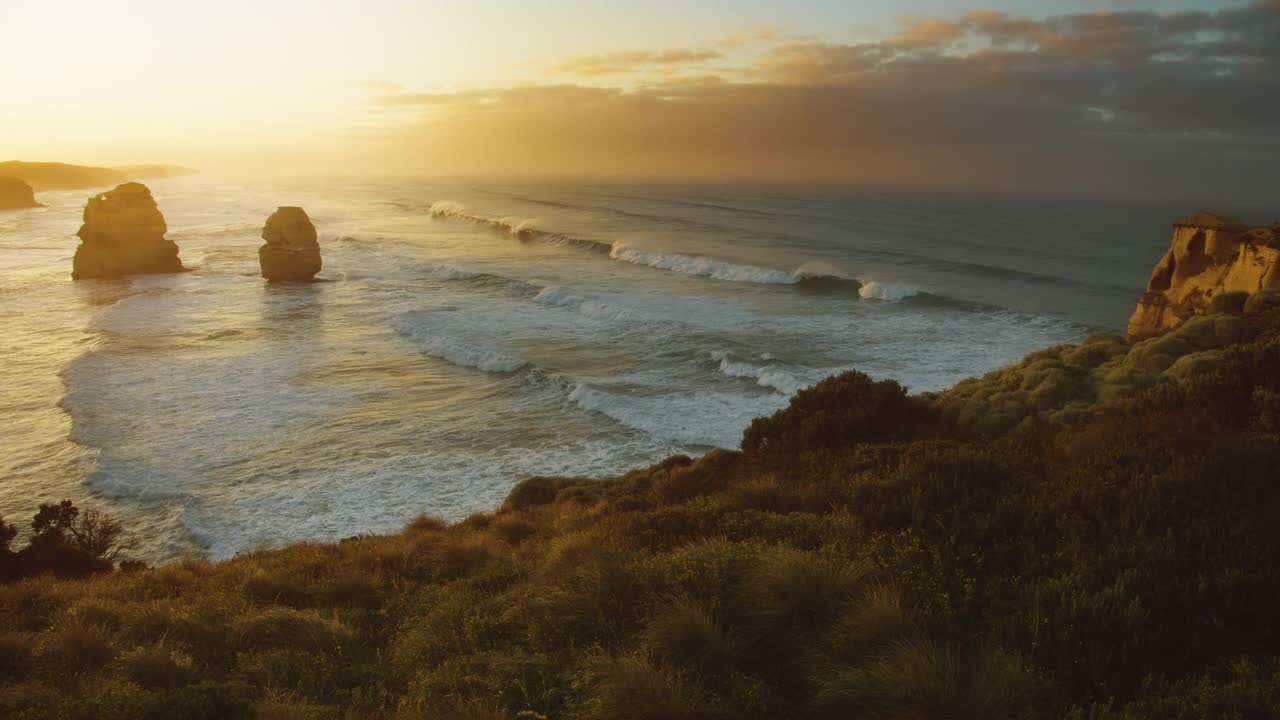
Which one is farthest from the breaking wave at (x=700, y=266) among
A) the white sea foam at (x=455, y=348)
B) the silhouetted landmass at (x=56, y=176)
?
the silhouetted landmass at (x=56, y=176)

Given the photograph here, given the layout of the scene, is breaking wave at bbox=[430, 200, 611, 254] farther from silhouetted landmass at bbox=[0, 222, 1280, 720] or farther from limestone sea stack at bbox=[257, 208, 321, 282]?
silhouetted landmass at bbox=[0, 222, 1280, 720]

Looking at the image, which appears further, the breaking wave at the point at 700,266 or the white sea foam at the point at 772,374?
the breaking wave at the point at 700,266

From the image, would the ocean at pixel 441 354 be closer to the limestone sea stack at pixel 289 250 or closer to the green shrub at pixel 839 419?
the limestone sea stack at pixel 289 250

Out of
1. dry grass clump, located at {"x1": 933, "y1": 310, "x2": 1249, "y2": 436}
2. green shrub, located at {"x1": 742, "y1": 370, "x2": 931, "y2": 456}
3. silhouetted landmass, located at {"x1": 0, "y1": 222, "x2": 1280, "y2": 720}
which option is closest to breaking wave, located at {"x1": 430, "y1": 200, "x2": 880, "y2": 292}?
dry grass clump, located at {"x1": 933, "y1": 310, "x2": 1249, "y2": 436}

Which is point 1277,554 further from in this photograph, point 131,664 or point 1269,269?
point 1269,269

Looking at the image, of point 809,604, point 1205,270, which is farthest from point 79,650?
point 1205,270

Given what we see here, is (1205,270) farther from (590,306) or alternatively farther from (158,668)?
(590,306)

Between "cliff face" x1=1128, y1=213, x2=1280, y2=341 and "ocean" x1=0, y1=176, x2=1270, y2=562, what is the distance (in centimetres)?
820

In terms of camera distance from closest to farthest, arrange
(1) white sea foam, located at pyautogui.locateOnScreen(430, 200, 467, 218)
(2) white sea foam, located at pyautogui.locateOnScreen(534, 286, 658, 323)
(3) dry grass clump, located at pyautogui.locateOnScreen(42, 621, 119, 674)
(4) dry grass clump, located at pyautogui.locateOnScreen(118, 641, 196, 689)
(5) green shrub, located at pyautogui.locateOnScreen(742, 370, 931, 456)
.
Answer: (4) dry grass clump, located at pyautogui.locateOnScreen(118, 641, 196, 689), (3) dry grass clump, located at pyautogui.locateOnScreen(42, 621, 119, 674), (5) green shrub, located at pyautogui.locateOnScreen(742, 370, 931, 456), (2) white sea foam, located at pyautogui.locateOnScreen(534, 286, 658, 323), (1) white sea foam, located at pyautogui.locateOnScreen(430, 200, 467, 218)

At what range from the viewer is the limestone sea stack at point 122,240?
45344 mm

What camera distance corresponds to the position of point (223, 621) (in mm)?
6871

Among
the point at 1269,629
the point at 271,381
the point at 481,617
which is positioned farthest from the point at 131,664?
the point at 271,381

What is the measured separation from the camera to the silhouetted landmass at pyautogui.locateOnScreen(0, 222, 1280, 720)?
4.45 metres

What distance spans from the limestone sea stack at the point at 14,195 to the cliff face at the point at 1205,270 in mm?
133953
